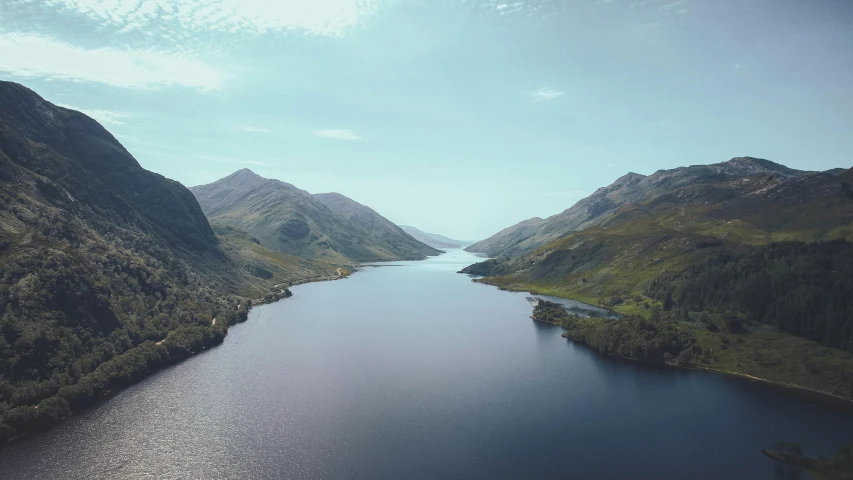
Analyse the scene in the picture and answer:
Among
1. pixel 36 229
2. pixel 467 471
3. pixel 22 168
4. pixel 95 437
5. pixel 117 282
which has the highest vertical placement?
pixel 22 168

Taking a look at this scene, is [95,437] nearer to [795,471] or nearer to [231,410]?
[231,410]

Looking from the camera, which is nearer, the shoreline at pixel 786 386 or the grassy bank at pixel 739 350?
the shoreline at pixel 786 386

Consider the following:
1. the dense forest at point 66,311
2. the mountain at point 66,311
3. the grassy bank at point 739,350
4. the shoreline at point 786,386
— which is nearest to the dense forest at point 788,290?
the grassy bank at point 739,350

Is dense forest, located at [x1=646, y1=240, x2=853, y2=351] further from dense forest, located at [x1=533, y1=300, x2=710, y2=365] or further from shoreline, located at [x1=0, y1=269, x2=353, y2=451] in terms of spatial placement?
shoreline, located at [x1=0, y1=269, x2=353, y2=451]

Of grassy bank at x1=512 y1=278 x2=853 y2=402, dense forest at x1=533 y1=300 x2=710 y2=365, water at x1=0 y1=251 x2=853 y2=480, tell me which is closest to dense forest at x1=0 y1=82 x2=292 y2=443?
water at x1=0 y1=251 x2=853 y2=480

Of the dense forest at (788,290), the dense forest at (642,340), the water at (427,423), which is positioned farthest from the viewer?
the dense forest at (642,340)

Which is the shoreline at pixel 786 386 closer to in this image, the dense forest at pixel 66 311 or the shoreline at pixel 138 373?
the shoreline at pixel 138 373

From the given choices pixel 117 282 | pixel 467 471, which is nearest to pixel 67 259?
pixel 117 282
